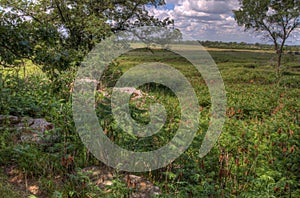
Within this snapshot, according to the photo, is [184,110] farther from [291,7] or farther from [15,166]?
[291,7]

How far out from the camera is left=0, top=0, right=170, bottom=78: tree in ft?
18.0

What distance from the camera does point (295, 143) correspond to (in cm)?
560

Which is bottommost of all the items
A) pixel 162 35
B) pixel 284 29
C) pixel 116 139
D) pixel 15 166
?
pixel 15 166

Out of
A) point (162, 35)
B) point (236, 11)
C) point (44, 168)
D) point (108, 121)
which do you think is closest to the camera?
point (44, 168)

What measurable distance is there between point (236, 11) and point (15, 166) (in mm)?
25340

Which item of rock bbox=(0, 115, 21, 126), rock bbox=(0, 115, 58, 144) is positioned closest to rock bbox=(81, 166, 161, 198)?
rock bbox=(0, 115, 58, 144)

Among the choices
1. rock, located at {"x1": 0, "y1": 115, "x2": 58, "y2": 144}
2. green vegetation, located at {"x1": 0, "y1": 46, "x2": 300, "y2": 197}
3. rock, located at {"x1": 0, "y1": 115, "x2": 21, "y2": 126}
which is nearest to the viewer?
green vegetation, located at {"x1": 0, "y1": 46, "x2": 300, "y2": 197}

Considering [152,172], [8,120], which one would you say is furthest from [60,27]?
[152,172]

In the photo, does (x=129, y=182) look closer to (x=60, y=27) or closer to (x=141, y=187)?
(x=141, y=187)

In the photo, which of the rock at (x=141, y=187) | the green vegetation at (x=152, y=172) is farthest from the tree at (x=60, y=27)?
the rock at (x=141, y=187)

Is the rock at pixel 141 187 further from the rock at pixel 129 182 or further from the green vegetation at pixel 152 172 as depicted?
the green vegetation at pixel 152 172

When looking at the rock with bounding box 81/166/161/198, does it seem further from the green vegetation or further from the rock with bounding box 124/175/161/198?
the green vegetation

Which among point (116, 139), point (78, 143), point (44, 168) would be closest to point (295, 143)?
point (116, 139)

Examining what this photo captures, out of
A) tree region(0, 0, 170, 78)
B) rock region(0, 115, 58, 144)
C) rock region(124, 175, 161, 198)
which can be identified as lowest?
rock region(124, 175, 161, 198)
